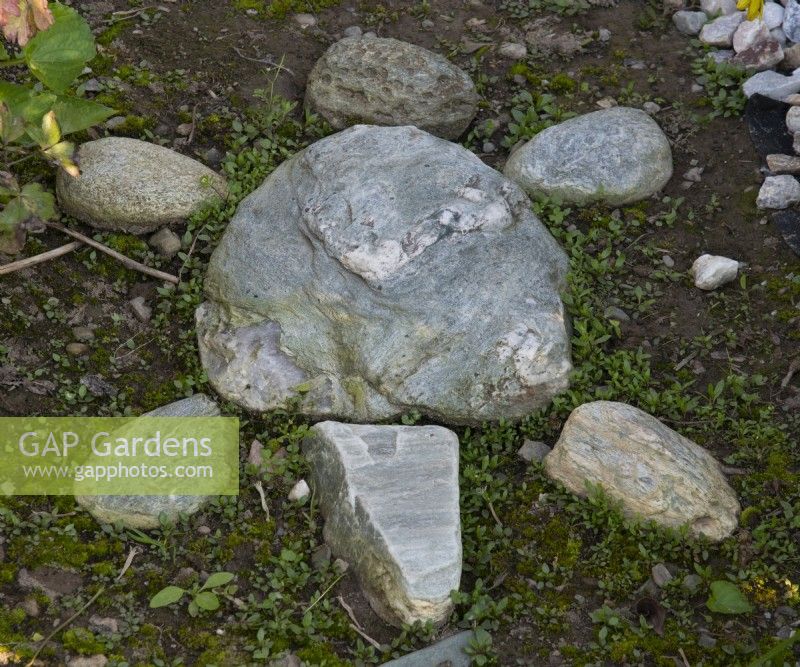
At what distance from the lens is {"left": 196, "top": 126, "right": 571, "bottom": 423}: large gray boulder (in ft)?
13.6

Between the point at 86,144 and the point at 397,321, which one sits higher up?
the point at 86,144

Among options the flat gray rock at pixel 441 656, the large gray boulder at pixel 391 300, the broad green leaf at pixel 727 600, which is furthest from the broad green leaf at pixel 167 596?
the broad green leaf at pixel 727 600

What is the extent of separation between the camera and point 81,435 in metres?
4.10

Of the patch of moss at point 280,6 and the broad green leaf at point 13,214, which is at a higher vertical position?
the patch of moss at point 280,6

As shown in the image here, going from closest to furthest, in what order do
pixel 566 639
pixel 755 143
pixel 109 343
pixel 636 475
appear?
pixel 566 639
pixel 636 475
pixel 109 343
pixel 755 143

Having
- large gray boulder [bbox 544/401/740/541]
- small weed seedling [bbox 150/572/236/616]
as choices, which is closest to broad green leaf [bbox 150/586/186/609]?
small weed seedling [bbox 150/572/236/616]

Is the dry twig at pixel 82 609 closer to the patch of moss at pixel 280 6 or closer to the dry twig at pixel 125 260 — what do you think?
the dry twig at pixel 125 260

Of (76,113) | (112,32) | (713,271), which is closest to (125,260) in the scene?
(76,113)

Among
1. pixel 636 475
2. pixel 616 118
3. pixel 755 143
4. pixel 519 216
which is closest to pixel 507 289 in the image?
pixel 519 216

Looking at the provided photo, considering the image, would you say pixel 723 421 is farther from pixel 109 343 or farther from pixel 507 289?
pixel 109 343

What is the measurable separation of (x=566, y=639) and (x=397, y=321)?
1.55 meters

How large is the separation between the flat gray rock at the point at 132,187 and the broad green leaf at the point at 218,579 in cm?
199

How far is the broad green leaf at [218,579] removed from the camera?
11.8ft

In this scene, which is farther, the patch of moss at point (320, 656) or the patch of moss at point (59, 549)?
the patch of moss at point (59, 549)
